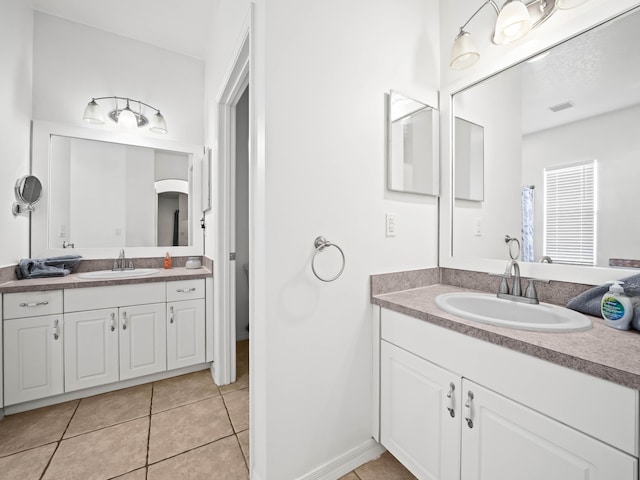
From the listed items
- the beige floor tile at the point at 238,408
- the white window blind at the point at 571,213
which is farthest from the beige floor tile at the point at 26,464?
the white window blind at the point at 571,213

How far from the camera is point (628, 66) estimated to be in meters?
1.03

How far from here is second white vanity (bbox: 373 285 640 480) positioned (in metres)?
0.67

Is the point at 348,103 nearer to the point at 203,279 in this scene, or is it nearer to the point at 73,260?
the point at 203,279

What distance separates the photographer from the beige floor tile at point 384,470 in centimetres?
126

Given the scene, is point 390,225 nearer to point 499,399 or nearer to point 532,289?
point 532,289

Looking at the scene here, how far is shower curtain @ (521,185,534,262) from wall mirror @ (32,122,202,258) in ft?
8.34

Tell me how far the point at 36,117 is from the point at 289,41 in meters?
2.27

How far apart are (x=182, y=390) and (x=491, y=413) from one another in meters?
1.99

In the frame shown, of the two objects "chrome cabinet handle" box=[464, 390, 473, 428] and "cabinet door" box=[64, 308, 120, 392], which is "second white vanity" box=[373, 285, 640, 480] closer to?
"chrome cabinet handle" box=[464, 390, 473, 428]

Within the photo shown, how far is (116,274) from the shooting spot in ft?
7.07

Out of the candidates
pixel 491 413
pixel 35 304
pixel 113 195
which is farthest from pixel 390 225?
pixel 113 195

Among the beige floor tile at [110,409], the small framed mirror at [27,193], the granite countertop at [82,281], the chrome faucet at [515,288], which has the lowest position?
the beige floor tile at [110,409]

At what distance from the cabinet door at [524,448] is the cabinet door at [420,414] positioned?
0.05 metres

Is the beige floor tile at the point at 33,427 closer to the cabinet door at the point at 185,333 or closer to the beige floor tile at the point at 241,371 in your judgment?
the cabinet door at the point at 185,333
